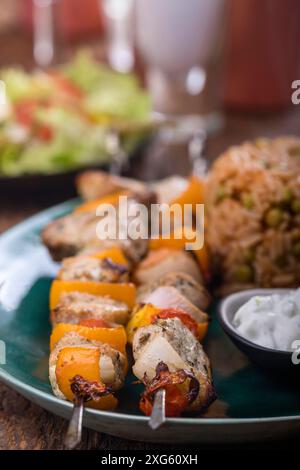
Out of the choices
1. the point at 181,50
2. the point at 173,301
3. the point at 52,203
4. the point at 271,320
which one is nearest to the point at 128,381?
the point at 173,301

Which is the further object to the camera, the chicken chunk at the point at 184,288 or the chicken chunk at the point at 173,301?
the chicken chunk at the point at 184,288

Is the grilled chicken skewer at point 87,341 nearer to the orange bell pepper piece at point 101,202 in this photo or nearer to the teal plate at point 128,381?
the teal plate at point 128,381

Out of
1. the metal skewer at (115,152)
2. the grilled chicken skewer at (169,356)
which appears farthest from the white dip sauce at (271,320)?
the metal skewer at (115,152)

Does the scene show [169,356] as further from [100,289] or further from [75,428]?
[100,289]

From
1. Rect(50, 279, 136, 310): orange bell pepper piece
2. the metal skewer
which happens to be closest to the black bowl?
Rect(50, 279, 136, 310): orange bell pepper piece

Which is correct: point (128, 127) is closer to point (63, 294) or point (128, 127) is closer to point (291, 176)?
point (291, 176)

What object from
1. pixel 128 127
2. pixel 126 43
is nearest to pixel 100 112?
pixel 128 127
